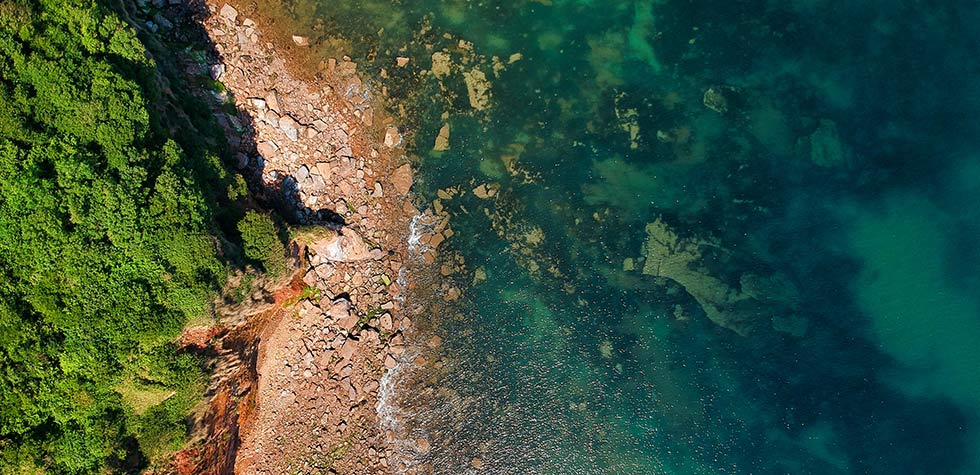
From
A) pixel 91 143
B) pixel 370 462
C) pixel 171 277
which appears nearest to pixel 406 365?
pixel 370 462

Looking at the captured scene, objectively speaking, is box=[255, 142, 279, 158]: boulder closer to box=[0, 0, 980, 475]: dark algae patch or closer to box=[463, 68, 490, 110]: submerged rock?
box=[0, 0, 980, 475]: dark algae patch

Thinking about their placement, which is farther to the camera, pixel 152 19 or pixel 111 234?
pixel 152 19

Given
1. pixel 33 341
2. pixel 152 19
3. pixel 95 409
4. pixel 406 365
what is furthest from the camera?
pixel 406 365

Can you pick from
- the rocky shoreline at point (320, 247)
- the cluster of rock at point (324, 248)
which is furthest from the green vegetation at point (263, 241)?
the cluster of rock at point (324, 248)

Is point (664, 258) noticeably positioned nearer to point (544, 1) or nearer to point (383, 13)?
point (544, 1)

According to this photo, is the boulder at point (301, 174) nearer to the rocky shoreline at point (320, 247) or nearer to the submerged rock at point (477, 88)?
the rocky shoreline at point (320, 247)

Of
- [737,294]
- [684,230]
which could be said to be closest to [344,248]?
[684,230]

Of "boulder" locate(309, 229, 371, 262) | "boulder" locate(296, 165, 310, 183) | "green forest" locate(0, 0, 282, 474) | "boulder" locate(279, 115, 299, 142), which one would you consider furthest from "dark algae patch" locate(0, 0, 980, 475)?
"green forest" locate(0, 0, 282, 474)

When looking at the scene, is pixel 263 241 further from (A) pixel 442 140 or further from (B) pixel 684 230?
(B) pixel 684 230
